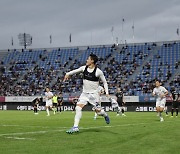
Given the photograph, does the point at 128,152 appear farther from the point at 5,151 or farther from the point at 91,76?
the point at 91,76

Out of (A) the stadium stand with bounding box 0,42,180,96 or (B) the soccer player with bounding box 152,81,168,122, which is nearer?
(B) the soccer player with bounding box 152,81,168,122

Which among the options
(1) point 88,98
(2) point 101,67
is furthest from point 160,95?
(2) point 101,67

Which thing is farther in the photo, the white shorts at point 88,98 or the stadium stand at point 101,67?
the stadium stand at point 101,67

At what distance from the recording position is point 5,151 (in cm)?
929

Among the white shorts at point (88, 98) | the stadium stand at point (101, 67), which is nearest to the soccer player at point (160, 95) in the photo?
the white shorts at point (88, 98)

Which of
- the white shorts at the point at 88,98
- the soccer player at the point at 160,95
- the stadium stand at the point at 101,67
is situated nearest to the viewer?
the white shorts at the point at 88,98

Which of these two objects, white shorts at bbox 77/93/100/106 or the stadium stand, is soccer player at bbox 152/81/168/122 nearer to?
white shorts at bbox 77/93/100/106

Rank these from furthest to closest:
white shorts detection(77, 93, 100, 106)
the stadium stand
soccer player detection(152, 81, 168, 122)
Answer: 1. the stadium stand
2. soccer player detection(152, 81, 168, 122)
3. white shorts detection(77, 93, 100, 106)

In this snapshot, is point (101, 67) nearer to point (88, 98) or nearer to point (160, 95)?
point (160, 95)

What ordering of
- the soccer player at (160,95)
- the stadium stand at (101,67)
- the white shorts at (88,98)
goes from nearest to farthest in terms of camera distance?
1. the white shorts at (88,98)
2. the soccer player at (160,95)
3. the stadium stand at (101,67)

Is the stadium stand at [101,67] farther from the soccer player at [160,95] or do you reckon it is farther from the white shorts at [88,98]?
the white shorts at [88,98]

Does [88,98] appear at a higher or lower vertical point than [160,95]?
higher

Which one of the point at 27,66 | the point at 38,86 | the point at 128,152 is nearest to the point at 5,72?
the point at 27,66

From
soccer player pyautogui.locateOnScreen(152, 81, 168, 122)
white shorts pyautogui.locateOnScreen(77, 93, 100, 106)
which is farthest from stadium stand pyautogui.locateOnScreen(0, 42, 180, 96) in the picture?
white shorts pyautogui.locateOnScreen(77, 93, 100, 106)
